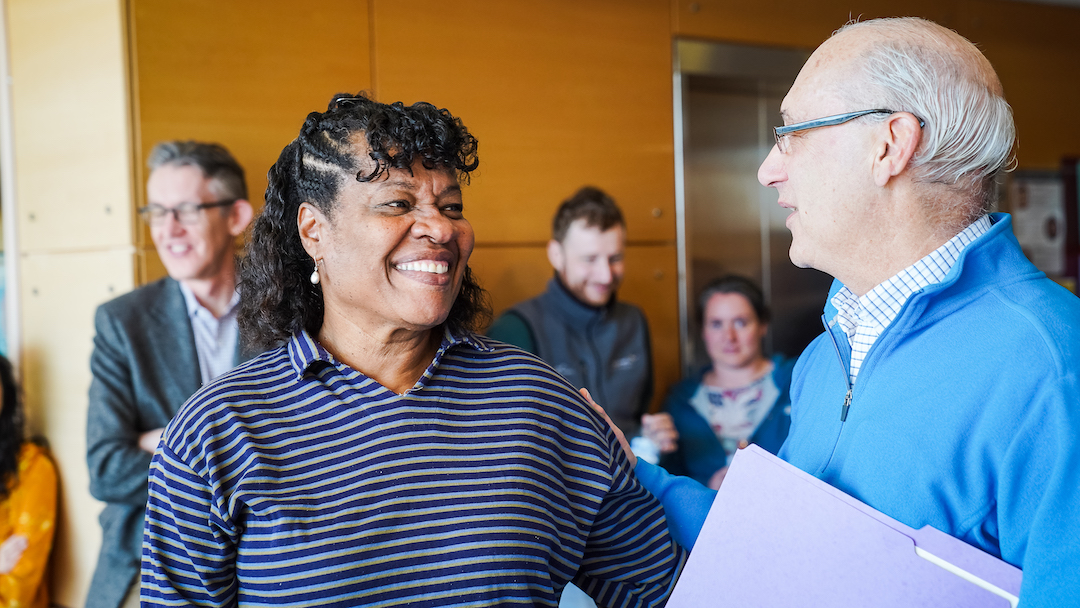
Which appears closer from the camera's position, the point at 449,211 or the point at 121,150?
the point at 449,211

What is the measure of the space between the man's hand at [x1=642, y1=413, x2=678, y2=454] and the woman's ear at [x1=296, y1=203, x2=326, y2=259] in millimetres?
1397

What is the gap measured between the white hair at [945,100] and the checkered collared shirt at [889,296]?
7cm

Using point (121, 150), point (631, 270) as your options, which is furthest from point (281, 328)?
point (631, 270)

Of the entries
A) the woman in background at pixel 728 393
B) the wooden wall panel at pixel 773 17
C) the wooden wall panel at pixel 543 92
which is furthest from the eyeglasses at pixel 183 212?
the wooden wall panel at pixel 773 17

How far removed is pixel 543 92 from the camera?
335cm

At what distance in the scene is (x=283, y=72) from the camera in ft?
9.25

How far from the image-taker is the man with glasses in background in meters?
2.28

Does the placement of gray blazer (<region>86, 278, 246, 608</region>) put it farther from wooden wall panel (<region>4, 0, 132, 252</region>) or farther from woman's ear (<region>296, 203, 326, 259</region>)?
woman's ear (<region>296, 203, 326, 259</region>)

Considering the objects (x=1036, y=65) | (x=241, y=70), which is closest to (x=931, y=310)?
(x=241, y=70)

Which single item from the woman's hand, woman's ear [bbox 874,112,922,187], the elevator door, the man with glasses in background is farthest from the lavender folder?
the elevator door

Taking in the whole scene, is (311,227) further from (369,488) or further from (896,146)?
(896,146)

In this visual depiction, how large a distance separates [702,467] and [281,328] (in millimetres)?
1990

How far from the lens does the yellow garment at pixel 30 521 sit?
104 inches

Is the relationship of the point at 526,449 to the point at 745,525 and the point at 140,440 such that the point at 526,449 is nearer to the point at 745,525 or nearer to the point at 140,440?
the point at 745,525
